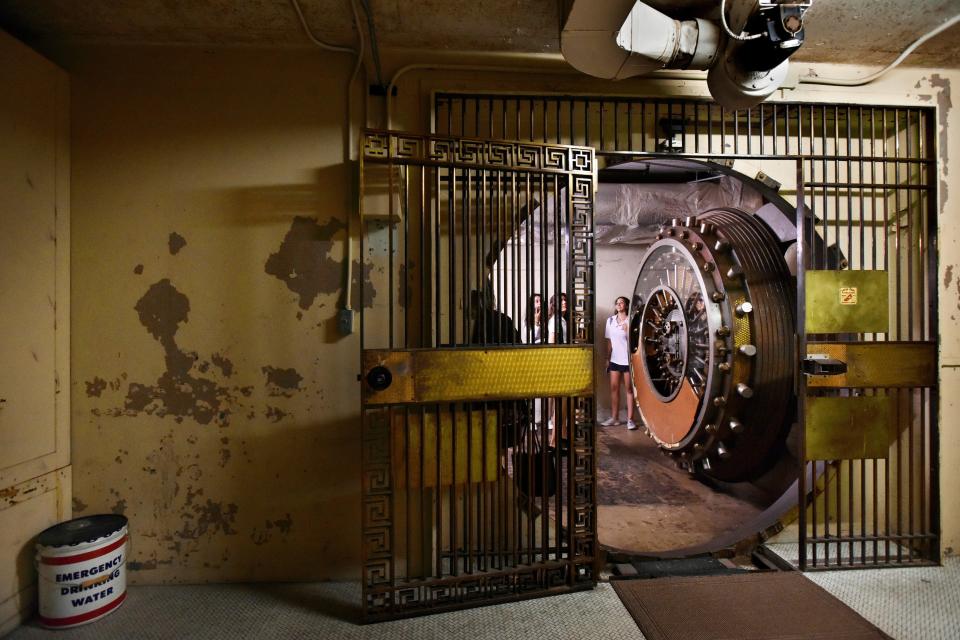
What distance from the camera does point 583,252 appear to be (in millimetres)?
2135

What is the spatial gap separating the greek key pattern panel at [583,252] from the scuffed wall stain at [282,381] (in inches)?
55.3

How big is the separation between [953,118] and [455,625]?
12.0ft

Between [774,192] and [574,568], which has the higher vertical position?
[774,192]

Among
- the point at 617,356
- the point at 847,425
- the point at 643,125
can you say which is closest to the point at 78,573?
the point at 643,125

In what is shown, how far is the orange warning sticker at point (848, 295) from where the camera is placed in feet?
7.28

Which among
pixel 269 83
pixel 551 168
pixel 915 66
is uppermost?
pixel 915 66

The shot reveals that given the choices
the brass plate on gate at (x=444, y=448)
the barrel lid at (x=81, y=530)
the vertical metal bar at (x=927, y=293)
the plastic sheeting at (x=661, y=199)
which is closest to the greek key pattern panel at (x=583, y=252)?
the brass plate on gate at (x=444, y=448)

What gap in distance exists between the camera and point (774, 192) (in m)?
2.46

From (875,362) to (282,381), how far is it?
3033mm

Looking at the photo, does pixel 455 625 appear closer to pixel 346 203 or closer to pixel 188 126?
pixel 346 203

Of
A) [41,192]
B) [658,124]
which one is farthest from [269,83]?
[658,124]

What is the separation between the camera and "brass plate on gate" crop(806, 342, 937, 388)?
225cm

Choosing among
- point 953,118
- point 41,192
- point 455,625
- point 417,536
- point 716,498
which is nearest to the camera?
point 455,625

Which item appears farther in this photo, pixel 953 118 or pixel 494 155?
pixel 953 118
